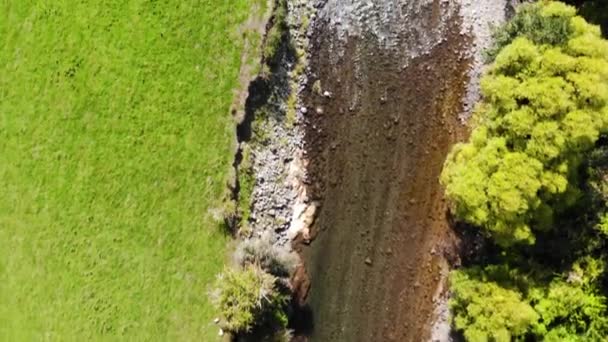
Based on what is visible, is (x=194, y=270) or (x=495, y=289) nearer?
(x=495, y=289)

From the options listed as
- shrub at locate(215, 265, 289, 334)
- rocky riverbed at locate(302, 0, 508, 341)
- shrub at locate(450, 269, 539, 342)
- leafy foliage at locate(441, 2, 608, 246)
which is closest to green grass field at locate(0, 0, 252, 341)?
shrub at locate(215, 265, 289, 334)

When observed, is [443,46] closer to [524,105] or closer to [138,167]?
[524,105]

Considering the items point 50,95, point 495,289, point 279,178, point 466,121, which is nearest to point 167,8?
point 50,95

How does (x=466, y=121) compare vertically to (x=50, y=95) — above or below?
above

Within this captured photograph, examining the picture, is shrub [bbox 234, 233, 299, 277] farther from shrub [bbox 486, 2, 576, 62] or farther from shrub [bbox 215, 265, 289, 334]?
shrub [bbox 486, 2, 576, 62]

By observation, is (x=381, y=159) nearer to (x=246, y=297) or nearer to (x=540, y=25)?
(x=246, y=297)

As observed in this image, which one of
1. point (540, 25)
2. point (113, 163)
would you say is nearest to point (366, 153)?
point (540, 25)

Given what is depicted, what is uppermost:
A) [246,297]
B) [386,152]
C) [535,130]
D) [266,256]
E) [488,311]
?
[535,130]
